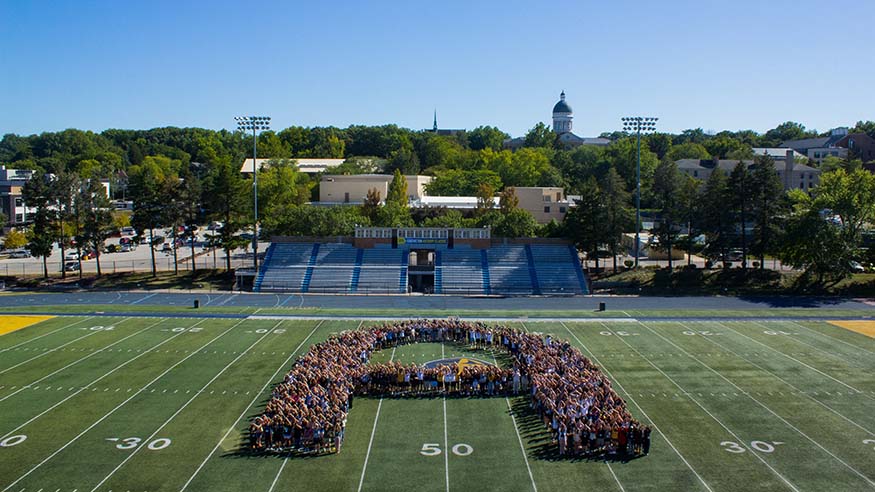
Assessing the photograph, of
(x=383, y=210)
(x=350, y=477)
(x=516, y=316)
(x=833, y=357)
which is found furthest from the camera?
(x=383, y=210)

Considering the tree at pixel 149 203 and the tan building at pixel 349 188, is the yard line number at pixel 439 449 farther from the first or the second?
the tan building at pixel 349 188

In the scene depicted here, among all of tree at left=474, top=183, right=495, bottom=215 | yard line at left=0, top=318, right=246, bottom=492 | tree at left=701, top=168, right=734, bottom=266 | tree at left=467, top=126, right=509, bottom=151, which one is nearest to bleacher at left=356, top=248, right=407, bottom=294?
yard line at left=0, top=318, right=246, bottom=492

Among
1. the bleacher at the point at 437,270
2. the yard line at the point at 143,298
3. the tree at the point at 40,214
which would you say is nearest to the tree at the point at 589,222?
the bleacher at the point at 437,270

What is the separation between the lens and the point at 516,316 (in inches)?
1519

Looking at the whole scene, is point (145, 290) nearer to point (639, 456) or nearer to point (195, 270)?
point (195, 270)

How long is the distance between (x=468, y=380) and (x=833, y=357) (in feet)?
51.9

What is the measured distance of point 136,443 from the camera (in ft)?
66.9

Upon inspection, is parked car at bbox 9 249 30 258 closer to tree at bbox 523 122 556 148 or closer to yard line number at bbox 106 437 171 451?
yard line number at bbox 106 437 171 451

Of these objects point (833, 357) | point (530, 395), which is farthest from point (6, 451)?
point (833, 357)

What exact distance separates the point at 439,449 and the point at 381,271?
31.4 meters

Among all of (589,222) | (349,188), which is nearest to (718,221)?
(589,222)

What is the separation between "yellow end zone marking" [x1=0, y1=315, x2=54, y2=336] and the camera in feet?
115

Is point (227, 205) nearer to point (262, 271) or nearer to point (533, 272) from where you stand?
point (262, 271)

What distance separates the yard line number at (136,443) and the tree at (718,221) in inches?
1644
